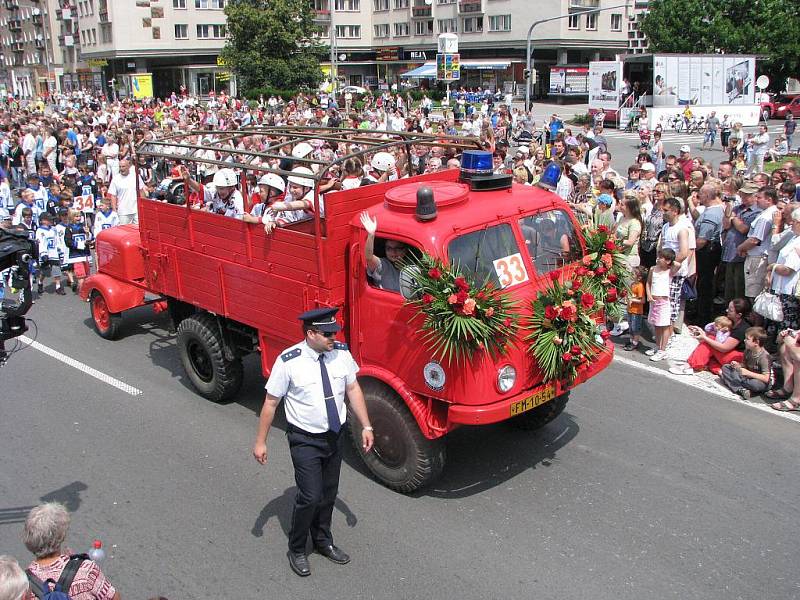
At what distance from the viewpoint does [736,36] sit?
50375mm

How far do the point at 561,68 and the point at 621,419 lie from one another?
185ft

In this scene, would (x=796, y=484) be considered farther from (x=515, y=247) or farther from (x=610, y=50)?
(x=610, y=50)

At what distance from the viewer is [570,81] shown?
5909cm

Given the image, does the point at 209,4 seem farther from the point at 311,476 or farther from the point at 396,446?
the point at 311,476

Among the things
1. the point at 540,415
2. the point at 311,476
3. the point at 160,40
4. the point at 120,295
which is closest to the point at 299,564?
the point at 311,476

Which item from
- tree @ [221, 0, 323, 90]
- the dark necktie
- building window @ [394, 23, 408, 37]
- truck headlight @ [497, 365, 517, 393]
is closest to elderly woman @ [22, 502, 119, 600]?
the dark necktie

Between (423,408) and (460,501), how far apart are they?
0.89 m

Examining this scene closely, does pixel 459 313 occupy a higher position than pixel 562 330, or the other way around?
pixel 459 313

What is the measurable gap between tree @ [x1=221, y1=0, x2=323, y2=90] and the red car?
107 ft

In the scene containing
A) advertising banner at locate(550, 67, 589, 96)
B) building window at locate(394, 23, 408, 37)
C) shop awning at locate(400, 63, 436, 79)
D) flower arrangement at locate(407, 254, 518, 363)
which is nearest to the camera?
flower arrangement at locate(407, 254, 518, 363)

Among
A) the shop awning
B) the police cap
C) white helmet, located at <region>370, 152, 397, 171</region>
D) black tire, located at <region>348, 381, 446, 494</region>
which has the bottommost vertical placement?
black tire, located at <region>348, 381, 446, 494</region>

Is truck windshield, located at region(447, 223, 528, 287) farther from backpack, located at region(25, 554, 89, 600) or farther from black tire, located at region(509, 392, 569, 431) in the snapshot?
backpack, located at region(25, 554, 89, 600)

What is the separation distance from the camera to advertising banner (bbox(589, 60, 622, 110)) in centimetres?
4012

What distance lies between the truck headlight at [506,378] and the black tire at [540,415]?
4.72 feet
